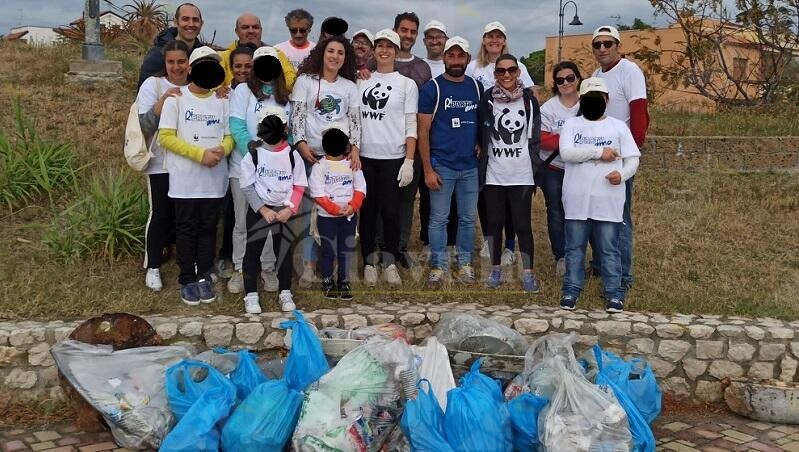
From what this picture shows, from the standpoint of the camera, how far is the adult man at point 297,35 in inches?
198

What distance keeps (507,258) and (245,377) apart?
2.52m

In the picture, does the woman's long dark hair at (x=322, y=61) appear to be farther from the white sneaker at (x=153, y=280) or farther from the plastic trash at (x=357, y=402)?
the plastic trash at (x=357, y=402)

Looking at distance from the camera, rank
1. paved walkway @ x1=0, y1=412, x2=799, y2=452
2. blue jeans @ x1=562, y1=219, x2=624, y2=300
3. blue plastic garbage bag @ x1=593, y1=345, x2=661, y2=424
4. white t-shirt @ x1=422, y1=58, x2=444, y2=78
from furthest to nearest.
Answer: white t-shirt @ x1=422, y1=58, x2=444, y2=78
blue jeans @ x1=562, y1=219, x2=624, y2=300
blue plastic garbage bag @ x1=593, y1=345, x2=661, y2=424
paved walkway @ x1=0, y1=412, x2=799, y2=452

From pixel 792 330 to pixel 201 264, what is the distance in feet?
12.1

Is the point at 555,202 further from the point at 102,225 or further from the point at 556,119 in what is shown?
the point at 102,225

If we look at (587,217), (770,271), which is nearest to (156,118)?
(587,217)

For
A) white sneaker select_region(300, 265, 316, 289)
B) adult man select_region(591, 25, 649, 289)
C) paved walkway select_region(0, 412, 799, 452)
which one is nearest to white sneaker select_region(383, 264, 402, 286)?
white sneaker select_region(300, 265, 316, 289)

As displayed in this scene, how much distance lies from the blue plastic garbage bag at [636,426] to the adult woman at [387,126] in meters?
2.01

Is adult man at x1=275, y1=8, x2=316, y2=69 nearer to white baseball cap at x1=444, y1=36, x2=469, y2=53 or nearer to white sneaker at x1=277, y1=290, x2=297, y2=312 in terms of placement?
white baseball cap at x1=444, y1=36, x2=469, y2=53

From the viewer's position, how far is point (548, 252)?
19.8 ft

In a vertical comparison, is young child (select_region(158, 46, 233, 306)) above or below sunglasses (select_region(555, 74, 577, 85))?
below

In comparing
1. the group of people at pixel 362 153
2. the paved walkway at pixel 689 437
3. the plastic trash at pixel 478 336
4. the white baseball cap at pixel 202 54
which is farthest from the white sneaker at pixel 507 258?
the white baseball cap at pixel 202 54

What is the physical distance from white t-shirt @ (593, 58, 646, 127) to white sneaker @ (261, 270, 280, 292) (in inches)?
98.1

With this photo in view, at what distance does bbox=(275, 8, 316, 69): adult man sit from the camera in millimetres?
5039
